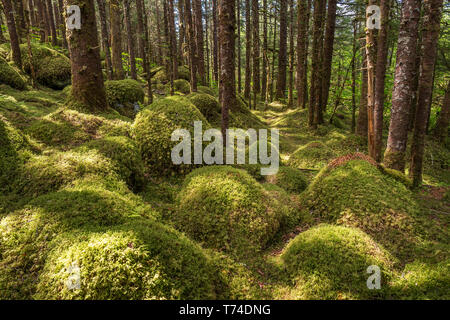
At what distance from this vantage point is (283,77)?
70.8 feet

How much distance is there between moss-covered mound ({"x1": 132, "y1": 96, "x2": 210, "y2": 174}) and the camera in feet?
20.7

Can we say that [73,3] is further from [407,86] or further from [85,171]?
[407,86]

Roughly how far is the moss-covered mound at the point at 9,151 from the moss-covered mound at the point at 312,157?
7.62 metres

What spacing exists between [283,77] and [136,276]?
2156 centimetres

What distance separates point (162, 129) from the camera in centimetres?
650

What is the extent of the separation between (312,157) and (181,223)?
5.99m

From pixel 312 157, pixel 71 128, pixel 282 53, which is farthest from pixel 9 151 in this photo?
pixel 282 53

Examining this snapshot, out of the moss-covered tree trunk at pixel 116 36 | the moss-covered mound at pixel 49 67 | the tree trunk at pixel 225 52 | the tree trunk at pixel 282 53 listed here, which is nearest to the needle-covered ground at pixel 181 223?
the tree trunk at pixel 225 52

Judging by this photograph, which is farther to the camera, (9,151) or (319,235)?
(9,151)

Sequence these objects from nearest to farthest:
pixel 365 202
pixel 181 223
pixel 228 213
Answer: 1. pixel 228 213
2. pixel 181 223
3. pixel 365 202

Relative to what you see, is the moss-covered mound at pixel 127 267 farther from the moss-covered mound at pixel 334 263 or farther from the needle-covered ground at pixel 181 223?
the moss-covered mound at pixel 334 263

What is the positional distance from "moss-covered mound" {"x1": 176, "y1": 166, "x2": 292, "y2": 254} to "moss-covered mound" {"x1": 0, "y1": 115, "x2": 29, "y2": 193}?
301 centimetres

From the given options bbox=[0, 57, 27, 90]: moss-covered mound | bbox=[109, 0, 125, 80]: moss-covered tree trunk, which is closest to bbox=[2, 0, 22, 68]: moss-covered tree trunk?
bbox=[0, 57, 27, 90]: moss-covered mound

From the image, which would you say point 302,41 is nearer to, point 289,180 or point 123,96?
point 123,96
